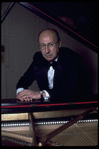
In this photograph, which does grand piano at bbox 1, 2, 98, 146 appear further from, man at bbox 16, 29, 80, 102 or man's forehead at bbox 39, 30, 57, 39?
man's forehead at bbox 39, 30, 57, 39

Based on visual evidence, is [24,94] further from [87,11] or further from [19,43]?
[19,43]

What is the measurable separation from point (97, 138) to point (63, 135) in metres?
0.24

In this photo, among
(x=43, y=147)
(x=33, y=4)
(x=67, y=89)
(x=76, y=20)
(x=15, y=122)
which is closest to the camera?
(x=43, y=147)

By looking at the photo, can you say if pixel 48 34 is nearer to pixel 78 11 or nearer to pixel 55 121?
pixel 78 11

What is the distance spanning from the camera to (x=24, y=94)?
1.60m

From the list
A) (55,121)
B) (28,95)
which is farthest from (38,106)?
(28,95)

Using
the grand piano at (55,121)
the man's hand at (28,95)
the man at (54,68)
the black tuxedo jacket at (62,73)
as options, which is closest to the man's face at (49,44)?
the man at (54,68)

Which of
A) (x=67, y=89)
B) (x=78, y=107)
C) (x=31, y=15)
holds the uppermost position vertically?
(x=31, y=15)

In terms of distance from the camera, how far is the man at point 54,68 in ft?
6.73

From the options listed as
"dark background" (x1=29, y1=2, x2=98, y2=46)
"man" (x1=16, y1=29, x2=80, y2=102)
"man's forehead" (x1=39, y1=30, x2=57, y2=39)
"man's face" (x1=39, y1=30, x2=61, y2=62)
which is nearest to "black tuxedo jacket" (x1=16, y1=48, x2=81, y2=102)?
"man" (x1=16, y1=29, x2=80, y2=102)

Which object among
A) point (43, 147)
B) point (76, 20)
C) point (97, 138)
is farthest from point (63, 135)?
point (76, 20)

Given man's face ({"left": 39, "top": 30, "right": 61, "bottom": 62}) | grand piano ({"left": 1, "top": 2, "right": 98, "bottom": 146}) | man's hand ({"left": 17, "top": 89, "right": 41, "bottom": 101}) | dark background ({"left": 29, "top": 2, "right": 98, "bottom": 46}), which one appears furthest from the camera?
dark background ({"left": 29, "top": 2, "right": 98, "bottom": 46})

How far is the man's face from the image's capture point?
6.67ft

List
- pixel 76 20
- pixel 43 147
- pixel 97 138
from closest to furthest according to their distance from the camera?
pixel 43 147, pixel 97 138, pixel 76 20
